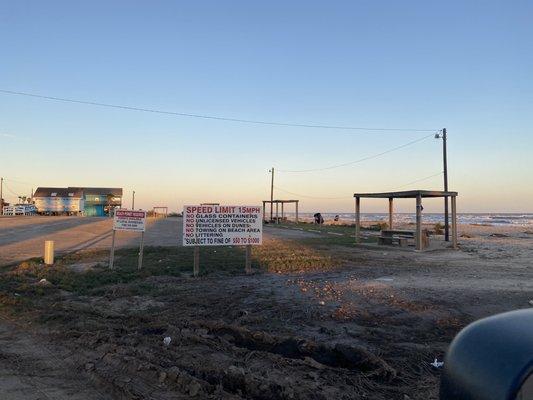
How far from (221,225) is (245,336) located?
7.12m

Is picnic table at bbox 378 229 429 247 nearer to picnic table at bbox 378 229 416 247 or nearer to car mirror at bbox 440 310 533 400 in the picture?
picnic table at bbox 378 229 416 247

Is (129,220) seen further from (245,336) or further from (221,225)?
(245,336)

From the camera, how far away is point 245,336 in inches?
256

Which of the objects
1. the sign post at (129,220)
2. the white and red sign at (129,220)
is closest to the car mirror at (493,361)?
the sign post at (129,220)

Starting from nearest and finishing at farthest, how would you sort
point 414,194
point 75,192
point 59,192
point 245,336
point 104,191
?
1. point 245,336
2. point 414,194
3. point 75,192
4. point 59,192
5. point 104,191

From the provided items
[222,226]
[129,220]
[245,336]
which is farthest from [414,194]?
[245,336]

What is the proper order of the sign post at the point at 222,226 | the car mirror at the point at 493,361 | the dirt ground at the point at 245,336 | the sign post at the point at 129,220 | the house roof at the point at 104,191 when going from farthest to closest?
the house roof at the point at 104,191
the sign post at the point at 129,220
the sign post at the point at 222,226
the dirt ground at the point at 245,336
the car mirror at the point at 493,361

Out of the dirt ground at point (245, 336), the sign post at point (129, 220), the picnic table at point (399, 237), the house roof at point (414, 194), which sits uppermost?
the house roof at point (414, 194)

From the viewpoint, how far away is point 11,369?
5.23 metres

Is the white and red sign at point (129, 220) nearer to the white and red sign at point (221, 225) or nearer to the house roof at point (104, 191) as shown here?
the white and red sign at point (221, 225)

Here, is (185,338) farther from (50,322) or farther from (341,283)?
(341,283)

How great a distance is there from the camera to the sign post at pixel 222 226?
1311cm

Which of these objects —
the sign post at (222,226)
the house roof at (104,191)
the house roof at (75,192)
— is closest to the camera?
the sign post at (222,226)

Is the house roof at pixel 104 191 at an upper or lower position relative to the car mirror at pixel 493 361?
upper
